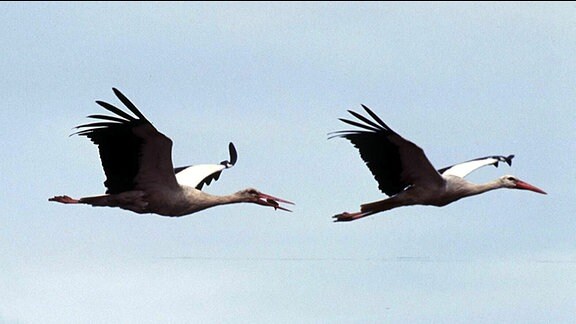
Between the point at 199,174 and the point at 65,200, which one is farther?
the point at 199,174

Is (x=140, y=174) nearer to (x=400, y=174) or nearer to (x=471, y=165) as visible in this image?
(x=400, y=174)

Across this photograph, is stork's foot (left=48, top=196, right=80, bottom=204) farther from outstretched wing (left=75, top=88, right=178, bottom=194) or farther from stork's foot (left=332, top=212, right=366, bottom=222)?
stork's foot (left=332, top=212, right=366, bottom=222)

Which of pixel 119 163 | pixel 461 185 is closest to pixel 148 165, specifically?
pixel 119 163

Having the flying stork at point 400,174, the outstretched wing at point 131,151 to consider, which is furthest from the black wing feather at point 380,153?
the outstretched wing at point 131,151

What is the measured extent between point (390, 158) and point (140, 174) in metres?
3.89

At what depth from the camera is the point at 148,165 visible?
88.0 feet

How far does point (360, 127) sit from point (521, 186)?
402 cm

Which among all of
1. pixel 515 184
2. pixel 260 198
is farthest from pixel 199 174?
pixel 515 184

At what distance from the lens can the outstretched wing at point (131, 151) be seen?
26.0m

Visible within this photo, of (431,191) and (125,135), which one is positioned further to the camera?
(431,191)

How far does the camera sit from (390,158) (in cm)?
2764

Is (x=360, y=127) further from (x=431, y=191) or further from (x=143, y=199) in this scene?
(x=143, y=199)

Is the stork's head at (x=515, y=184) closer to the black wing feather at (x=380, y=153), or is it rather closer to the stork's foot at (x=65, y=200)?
the black wing feather at (x=380, y=153)

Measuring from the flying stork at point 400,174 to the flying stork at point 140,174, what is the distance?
184cm
